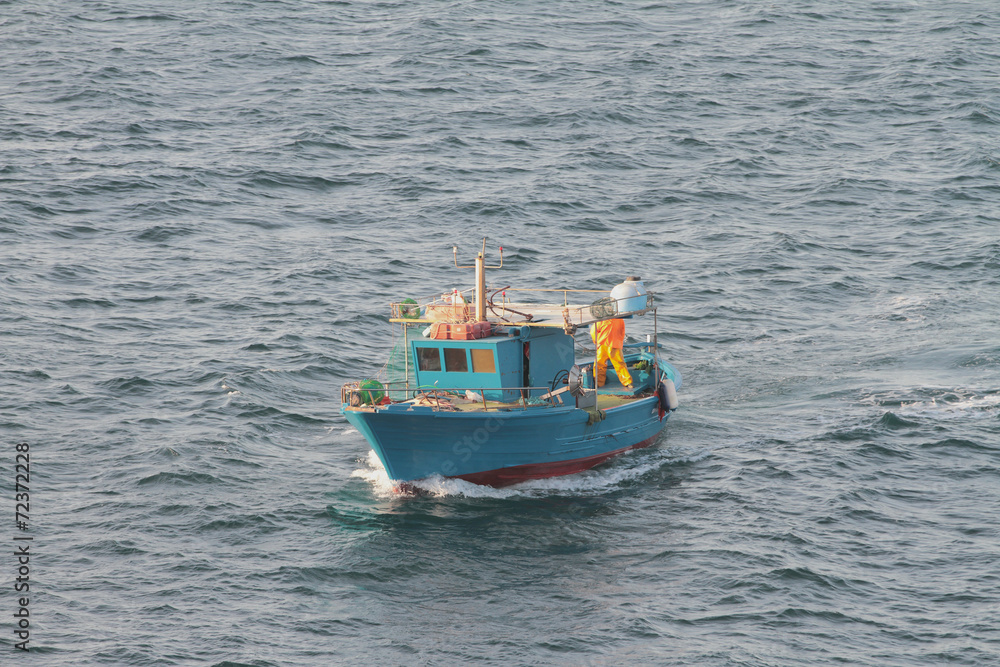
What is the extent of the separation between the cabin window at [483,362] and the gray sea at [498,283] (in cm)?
288

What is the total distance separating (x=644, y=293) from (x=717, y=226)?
1742 cm

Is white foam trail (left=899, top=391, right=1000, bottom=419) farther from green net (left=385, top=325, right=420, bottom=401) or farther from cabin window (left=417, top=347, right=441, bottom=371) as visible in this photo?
green net (left=385, top=325, right=420, bottom=401)

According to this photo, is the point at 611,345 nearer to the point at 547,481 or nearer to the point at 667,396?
the point at 667,396

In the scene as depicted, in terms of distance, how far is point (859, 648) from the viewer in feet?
63.2

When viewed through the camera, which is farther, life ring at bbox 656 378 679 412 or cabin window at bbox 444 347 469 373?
life ring at bbox 656 378 679 412

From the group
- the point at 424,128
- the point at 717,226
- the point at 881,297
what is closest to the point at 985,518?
the point at 881,297

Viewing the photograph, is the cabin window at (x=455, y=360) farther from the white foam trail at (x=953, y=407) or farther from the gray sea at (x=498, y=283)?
the white foam trail at (x=953, y=407)

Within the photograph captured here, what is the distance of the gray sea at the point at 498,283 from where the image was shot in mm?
20609

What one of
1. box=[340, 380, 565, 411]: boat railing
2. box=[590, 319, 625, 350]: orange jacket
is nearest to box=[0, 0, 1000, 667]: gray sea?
box=[340, 380, 565, 411]: boat railing

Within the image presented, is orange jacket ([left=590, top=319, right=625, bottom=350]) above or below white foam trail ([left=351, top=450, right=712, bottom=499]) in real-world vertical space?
above

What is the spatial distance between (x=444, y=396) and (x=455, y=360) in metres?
0.90

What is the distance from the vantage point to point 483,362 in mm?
26094

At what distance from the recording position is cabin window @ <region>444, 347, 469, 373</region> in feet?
86.1

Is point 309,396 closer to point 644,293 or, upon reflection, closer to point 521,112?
point 644,293
